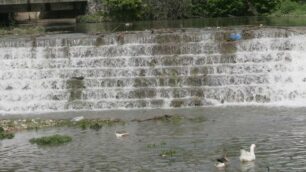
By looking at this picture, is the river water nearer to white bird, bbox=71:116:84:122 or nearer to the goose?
the goose

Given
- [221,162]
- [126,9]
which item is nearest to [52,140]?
[221,162]

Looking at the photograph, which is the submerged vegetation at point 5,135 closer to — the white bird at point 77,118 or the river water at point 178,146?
the river water at point 178,146

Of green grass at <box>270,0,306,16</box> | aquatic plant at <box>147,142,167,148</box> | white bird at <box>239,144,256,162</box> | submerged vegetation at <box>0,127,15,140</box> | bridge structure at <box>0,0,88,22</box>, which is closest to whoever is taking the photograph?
white bird at <box>239,144,256,162</box>

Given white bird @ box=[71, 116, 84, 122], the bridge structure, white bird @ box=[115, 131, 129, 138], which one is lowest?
white bird @ box=[115, 131, 129, 138]

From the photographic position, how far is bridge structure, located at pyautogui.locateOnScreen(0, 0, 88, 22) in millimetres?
55544

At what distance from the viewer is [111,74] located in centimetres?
3050

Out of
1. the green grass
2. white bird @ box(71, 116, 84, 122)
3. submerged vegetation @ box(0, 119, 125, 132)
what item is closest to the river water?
submerged vegetation @ box(0, 119, 125, 132)

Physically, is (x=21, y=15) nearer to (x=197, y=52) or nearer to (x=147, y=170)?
(x=197, y=52)

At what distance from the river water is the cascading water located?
3343 mm

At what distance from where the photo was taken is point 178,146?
20.2 meters

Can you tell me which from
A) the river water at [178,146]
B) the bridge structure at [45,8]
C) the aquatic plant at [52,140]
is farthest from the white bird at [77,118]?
the bridge structure at [45,8]

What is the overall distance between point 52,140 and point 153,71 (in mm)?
9306

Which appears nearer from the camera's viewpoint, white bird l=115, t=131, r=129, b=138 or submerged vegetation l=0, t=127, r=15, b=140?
Result: white bird l=115, t=131, r=129, b=138

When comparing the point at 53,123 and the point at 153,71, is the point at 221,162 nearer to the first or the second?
the point at 53,123
